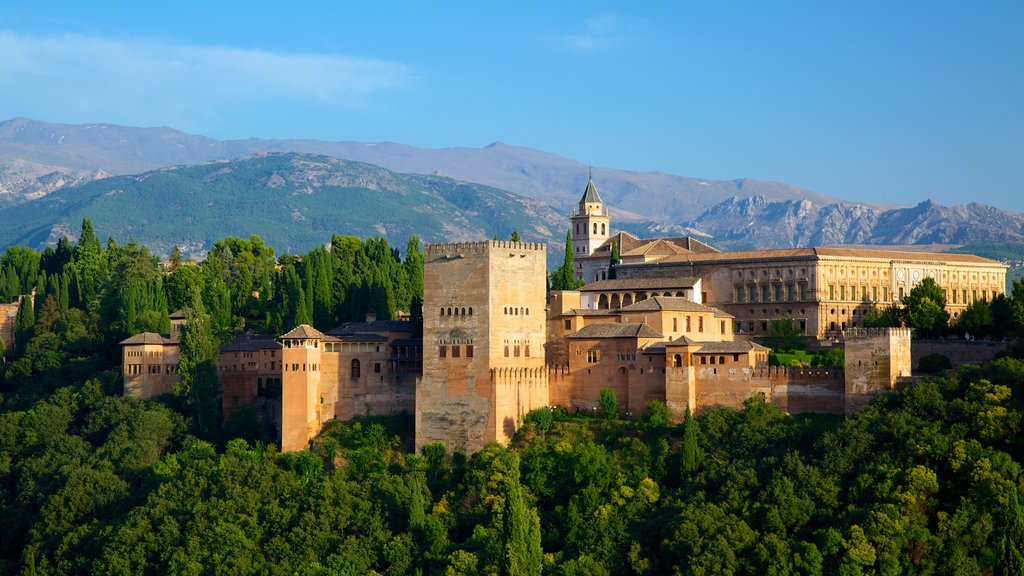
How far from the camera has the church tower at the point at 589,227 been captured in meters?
104

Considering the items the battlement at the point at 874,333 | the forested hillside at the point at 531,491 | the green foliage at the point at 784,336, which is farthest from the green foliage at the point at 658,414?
the green foliage at the point at 784,336

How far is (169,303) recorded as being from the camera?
3627 inches

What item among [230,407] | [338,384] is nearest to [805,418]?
[338,384]

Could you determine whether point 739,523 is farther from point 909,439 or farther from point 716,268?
point 716,268

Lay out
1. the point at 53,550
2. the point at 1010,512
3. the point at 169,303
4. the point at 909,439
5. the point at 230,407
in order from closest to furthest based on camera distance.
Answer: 1. the point at 1010,512
2. the point at 909,439
3. the point at 53,550
4. the point at 230,407
5. the point at 169,303

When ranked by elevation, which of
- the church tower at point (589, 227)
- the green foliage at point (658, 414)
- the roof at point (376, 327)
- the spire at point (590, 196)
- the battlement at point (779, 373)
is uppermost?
the spire at point (590, 196)

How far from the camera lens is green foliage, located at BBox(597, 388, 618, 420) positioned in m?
65.9

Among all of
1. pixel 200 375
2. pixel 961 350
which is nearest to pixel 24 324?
pixel 200 375

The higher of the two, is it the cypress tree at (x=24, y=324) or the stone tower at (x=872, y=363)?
the cypress tree at (x=24, y=324)

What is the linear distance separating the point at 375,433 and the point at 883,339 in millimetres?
22844

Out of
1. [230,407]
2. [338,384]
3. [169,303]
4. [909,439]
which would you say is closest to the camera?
[909,439]

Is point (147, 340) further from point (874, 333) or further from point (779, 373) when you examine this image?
point (874, 333)

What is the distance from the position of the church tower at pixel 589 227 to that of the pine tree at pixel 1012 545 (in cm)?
5306

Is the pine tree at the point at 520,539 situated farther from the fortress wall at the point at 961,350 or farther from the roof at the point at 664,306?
the fortress wall at the point at 961,350
